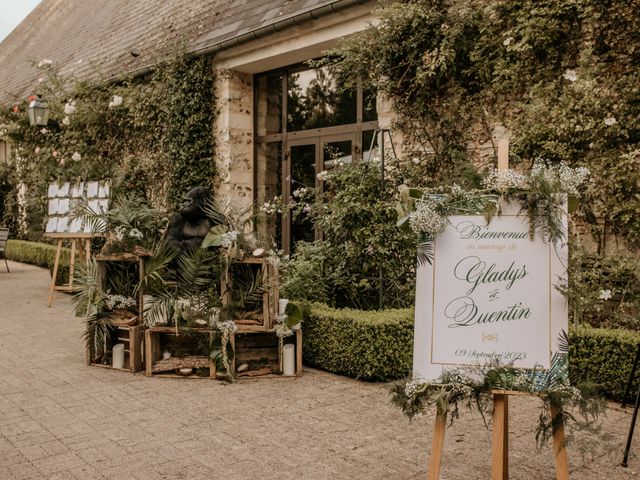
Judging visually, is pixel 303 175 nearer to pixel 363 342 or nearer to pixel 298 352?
pixel 298 352

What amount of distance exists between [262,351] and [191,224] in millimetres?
1290

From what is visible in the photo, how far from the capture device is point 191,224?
5.76 metres

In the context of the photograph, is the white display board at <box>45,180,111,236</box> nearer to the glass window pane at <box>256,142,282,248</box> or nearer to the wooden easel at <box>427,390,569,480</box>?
the glass window pane at <box>256,142,282,248</box>

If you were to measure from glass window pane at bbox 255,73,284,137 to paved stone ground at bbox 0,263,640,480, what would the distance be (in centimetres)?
561

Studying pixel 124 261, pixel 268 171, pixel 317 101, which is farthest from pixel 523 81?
pixel 268 171

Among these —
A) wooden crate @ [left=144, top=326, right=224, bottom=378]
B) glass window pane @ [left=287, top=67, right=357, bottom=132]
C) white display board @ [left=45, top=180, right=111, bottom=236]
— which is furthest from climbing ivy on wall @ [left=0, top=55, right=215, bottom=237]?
wooden crate @ [left=144, top=326, right=224, bottom=378]

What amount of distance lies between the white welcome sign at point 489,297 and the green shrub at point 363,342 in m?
2.25

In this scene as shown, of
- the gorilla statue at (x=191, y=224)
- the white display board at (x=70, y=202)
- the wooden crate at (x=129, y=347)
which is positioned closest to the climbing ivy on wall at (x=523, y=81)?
the gorilla statue at (x=191, y=224)

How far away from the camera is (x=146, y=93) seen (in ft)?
36.8

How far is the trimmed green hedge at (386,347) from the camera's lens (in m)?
4.63

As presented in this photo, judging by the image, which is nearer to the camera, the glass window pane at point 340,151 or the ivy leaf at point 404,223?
the ivy leaf at point 404,223

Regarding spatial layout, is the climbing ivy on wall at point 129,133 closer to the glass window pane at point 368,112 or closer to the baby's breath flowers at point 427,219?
the glass window pane at point 368,112

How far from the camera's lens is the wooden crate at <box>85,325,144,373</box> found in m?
5.54

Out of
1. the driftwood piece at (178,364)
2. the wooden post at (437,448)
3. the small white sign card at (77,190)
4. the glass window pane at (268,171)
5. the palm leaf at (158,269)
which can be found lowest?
the driftwood piece at (178,364)
